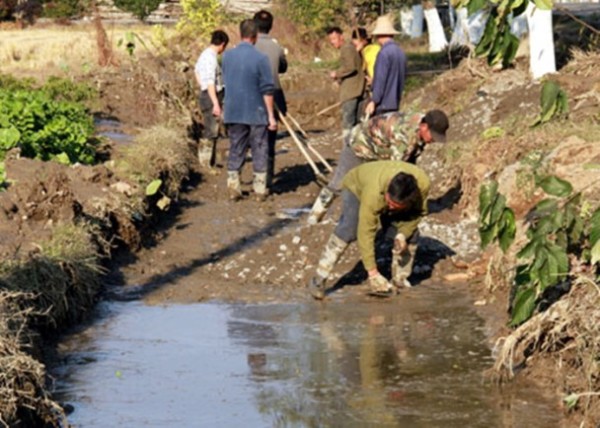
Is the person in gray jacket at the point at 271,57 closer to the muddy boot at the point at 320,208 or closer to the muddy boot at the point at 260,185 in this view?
the muddy boot at the point at 260,185

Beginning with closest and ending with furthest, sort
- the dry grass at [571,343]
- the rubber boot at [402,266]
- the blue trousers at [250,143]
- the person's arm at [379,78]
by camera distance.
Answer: the dry grass at [571,343], the rubber boot at [402,266], the person's arm at [379,78], the blue trousers at [250,143]

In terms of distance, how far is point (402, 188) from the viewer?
39.5 feet

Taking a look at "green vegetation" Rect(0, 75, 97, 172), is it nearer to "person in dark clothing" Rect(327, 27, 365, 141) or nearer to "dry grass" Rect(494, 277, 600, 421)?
"person in dark clothing" Rect(327, 27, 365, 141)

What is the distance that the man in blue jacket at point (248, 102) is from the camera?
16.9m

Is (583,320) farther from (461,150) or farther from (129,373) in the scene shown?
(461,150)

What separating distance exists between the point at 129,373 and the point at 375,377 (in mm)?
1786

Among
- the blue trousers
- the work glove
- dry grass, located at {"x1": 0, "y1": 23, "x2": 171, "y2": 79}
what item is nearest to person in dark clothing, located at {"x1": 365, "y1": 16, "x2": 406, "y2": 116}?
the blue trousers

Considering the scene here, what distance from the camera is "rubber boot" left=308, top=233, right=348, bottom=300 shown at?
13.1 meters

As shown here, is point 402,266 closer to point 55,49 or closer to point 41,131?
point 41,131

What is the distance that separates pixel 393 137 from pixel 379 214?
1140mm

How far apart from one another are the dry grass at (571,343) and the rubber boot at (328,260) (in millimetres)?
2755

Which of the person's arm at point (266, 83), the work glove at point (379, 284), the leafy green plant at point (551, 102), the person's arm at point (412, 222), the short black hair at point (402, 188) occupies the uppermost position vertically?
the leafy green plant at point (551, 102)

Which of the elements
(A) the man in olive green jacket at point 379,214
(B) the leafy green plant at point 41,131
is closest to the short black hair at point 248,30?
(B) the leafy green plant at point 41,131

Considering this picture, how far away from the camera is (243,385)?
Answer: 1043 centimetres
